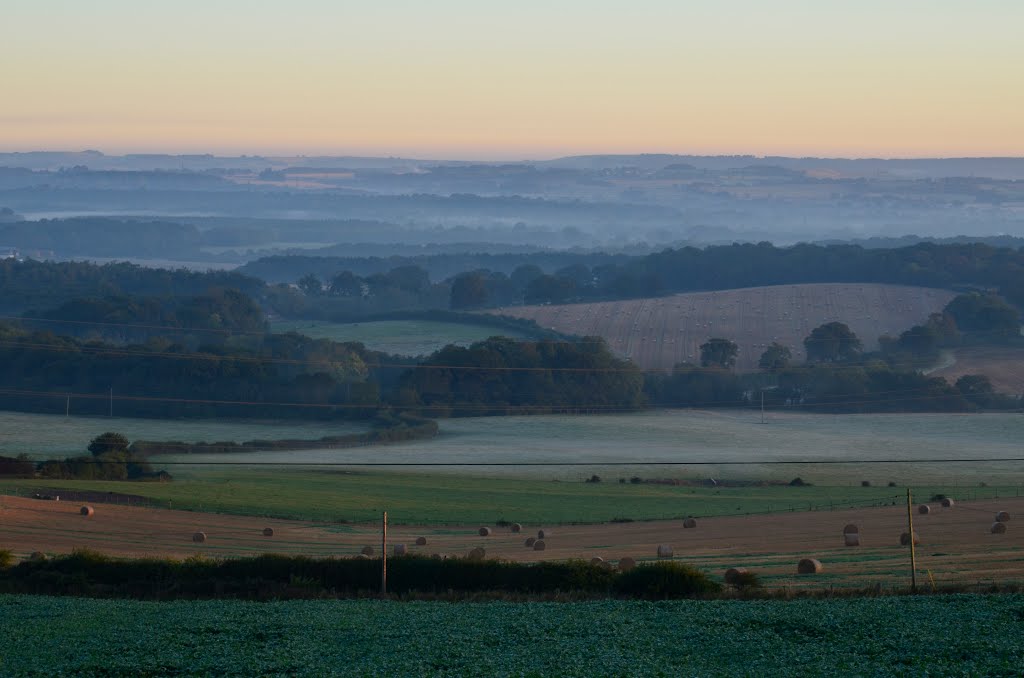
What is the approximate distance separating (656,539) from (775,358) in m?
43.8

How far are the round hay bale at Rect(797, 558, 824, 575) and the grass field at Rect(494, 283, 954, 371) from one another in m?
48.8

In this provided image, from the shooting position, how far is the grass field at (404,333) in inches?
3329

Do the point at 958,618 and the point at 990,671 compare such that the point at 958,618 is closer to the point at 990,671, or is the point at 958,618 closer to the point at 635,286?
the point at 990,671

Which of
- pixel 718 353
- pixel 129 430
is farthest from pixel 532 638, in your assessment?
pixel 718 353

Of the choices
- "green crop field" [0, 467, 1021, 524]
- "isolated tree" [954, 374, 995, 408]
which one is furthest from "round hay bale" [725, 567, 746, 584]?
"isolated tree" [954, 374, 995, 408]

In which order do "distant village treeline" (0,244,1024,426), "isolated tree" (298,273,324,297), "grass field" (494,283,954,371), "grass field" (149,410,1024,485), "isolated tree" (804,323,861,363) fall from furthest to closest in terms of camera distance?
"isolated tree" (298,273,324,297) → "grass field" (494,283,954,371) → "isolated tree" (804,323,861,363) → "distant village treeline" (0,244,1024,426) → "grass field" (149,410,1024,485)

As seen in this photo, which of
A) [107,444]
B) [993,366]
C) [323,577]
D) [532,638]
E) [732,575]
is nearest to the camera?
[532,638]

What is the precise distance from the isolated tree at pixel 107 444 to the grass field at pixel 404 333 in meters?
30.3

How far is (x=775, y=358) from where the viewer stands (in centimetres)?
7550

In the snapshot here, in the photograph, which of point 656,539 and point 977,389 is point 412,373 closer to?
point 977,389

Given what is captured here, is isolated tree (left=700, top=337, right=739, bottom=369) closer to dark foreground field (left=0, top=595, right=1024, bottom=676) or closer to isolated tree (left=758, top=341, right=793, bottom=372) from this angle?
isolated tree (left=758, top=341, right=793, bottom=372)

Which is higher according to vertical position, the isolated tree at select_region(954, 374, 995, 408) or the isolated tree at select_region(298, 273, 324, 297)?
the isolated tree at select_region(298, 273, 324, 297)

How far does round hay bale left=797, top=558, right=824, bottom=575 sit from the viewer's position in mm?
27406

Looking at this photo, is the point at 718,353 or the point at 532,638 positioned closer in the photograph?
the point at 532,638
